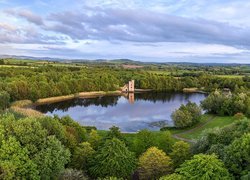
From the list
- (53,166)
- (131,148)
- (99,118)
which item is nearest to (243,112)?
(99,118)

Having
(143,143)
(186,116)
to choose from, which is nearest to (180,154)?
(143,143)

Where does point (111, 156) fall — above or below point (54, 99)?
above

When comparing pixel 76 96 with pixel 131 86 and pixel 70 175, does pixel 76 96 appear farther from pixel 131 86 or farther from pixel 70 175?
pixel 70 175

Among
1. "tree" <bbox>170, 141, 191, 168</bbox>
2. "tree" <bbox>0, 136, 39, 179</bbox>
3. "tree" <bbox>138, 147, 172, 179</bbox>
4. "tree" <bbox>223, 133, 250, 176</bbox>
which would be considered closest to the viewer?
"tree" <bbox>223, 133, 250, 176</bbox>

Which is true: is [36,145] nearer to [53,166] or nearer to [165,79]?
[53,166]

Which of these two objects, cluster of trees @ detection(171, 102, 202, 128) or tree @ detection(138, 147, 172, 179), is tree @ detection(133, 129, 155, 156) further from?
cluster of trees @ detection(171, 102, 202, 128)

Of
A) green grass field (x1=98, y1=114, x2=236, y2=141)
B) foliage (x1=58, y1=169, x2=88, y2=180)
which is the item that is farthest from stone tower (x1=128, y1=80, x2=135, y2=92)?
foliage (x1=58, y1=169, x2=88, y2=180)

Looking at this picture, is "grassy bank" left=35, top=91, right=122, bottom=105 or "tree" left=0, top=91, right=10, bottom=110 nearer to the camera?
"tree" left=0, top=91, right=10, bottom=110
